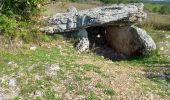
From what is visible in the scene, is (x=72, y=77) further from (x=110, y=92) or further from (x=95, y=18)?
(x=95, y=18)

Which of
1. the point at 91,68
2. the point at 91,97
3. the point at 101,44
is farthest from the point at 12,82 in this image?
the point at 101,44

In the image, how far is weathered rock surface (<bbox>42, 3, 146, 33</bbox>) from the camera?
908 inches

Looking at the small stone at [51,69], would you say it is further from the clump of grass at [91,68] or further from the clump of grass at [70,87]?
the clump of grass at [91,68]

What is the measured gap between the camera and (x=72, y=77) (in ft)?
57.8

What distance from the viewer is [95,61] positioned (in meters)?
20.5

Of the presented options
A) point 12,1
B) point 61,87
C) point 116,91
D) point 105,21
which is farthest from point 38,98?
point 105,21

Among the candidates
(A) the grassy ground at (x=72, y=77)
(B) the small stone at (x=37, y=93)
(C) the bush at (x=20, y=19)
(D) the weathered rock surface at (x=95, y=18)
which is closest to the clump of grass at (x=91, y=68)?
(A) the grassy ground at (x=72, y=77)

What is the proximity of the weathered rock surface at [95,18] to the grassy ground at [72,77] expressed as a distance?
7.05ft

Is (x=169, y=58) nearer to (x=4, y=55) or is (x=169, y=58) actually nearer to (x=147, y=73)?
(x=147, y=73)

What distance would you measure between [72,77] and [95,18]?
6.03 m

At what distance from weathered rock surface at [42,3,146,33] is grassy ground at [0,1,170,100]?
2.15m

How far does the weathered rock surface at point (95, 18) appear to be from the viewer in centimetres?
2306

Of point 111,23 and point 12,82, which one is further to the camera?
point 111,23

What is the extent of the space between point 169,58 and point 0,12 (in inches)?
305
